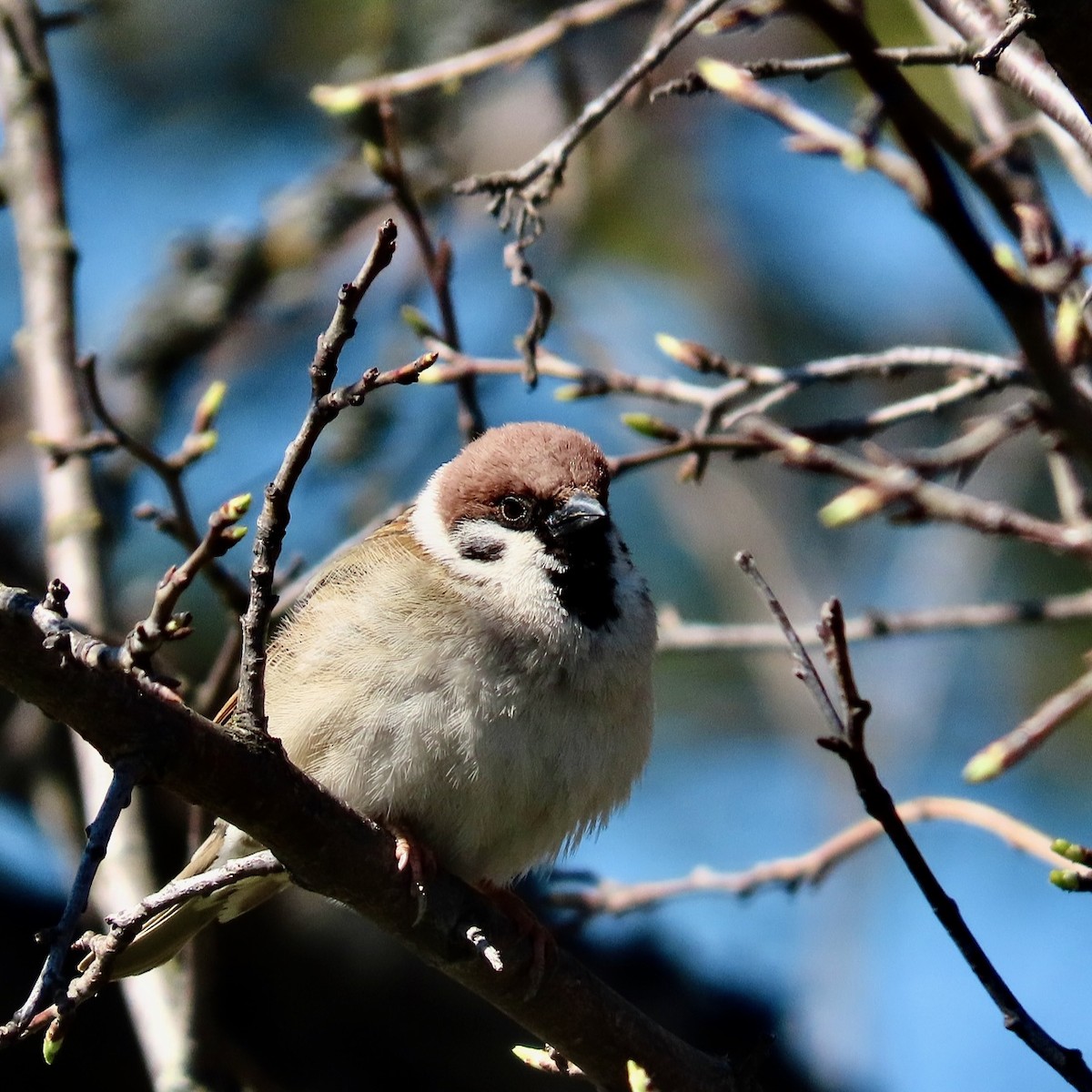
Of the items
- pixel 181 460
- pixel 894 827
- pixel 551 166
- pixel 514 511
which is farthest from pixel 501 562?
pixel 894 827

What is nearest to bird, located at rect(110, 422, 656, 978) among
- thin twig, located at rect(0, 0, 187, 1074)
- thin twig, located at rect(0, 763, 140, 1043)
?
thin twig, located at rect(0, 0, 187, 1074)

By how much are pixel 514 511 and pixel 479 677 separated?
60 cm

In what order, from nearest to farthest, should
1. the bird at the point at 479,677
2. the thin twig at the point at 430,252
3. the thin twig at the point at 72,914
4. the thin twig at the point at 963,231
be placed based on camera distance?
the thin twig at the point at 72,914, the thin twig at the point at 963,231, the bird at the point at 479,677, the thin twig at the point at 430,252

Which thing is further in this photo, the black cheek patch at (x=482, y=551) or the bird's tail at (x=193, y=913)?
the black cheek patch at (x=482, y=551)

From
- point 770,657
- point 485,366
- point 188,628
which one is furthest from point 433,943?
point 770,657

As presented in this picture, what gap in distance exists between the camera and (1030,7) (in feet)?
5.80

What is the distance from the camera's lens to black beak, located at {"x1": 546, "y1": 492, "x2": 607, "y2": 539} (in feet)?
11.4

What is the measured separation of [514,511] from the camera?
143 inches

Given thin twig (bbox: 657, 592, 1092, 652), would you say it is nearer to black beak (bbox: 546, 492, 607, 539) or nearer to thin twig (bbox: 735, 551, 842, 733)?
black beak (bbox: 546, 492, 607, 539)

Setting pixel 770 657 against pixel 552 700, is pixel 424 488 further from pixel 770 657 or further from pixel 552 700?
pixel 770 657

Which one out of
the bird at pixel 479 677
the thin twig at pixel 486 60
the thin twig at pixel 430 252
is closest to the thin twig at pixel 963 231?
the thin twig at pixel 486 60

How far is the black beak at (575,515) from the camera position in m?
3.46

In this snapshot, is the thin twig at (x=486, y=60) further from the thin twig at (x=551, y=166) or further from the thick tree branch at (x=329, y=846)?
the thick tree branch at (x=329, y=846)

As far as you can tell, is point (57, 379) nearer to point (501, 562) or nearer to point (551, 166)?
point (501, 562)
